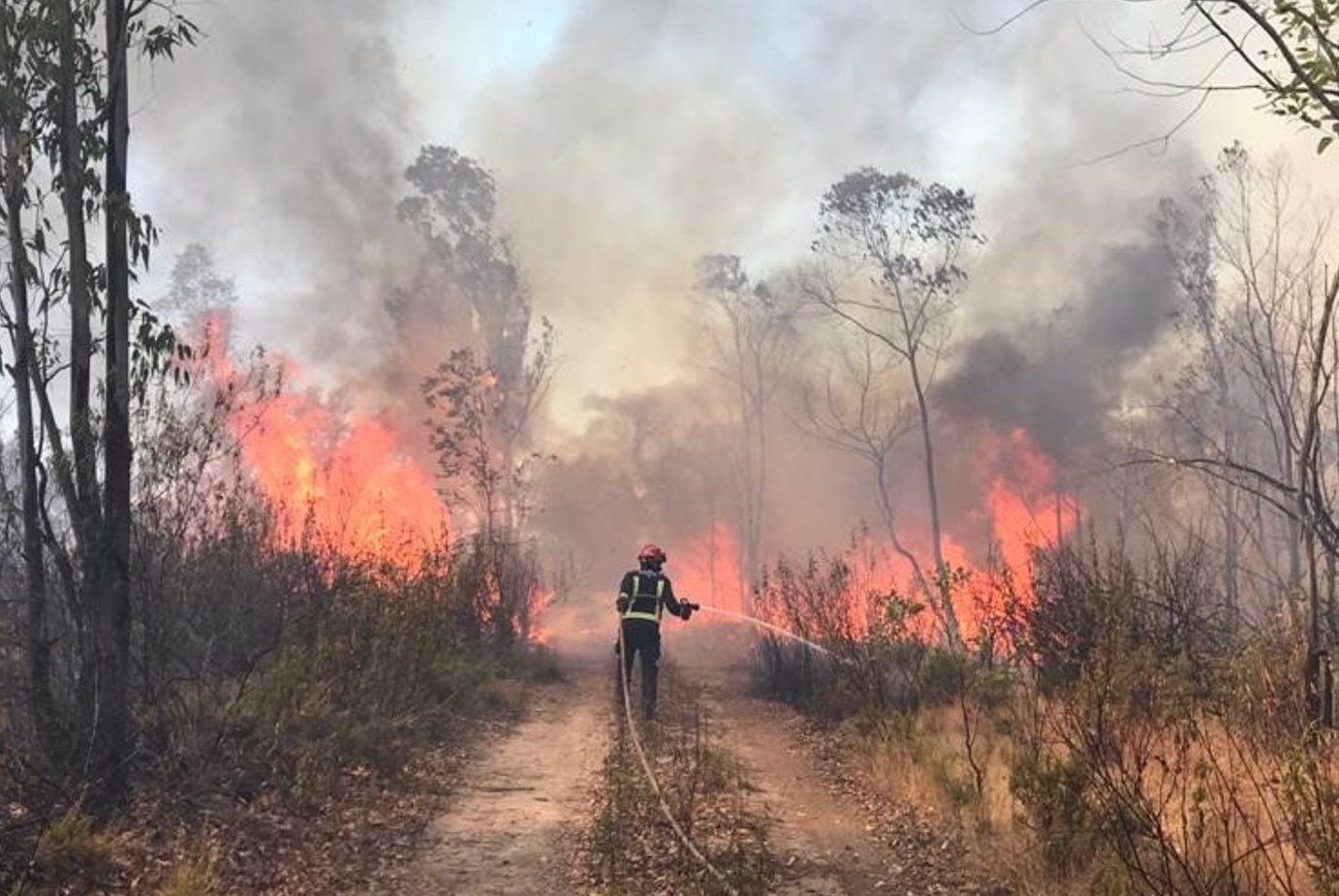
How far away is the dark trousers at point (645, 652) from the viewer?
35.9ft

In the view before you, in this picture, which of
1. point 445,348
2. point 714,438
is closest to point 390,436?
point 445,348

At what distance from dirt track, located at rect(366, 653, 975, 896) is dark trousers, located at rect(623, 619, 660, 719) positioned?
599 millimetres

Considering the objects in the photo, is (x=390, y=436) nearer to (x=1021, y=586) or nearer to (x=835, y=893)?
(x=1021, y=586)

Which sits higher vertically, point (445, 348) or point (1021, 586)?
point (445, 348)

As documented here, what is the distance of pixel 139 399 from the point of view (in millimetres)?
6648

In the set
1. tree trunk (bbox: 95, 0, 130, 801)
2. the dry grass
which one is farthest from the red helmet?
tree trunk (bbox: 95, 0, 130, 801)

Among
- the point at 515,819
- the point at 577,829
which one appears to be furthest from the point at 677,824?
the point at 515,819

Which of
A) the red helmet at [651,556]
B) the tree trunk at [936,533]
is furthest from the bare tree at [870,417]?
the red helmet at [651,556]

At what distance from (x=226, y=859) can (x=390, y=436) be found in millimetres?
36786

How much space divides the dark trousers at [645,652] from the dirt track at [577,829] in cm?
60

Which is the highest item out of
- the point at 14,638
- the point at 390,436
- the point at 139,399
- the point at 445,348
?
the point at 445,348

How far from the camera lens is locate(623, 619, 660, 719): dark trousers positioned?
35.9ft

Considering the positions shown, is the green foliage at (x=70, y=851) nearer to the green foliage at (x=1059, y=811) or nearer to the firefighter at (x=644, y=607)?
the green foliage at (x=1059, y=811)

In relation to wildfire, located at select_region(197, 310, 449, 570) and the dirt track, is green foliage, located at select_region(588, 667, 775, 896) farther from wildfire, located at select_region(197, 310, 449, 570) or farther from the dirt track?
wildfire, located at select_region(197, 310, 449, 570)
